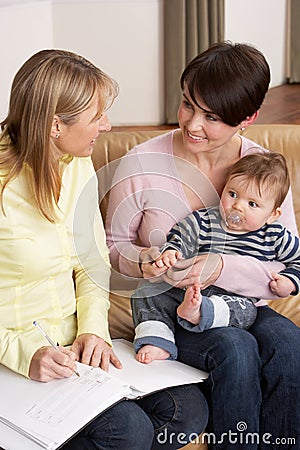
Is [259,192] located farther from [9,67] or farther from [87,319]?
[9,67]

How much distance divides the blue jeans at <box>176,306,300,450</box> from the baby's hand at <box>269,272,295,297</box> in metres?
0.10

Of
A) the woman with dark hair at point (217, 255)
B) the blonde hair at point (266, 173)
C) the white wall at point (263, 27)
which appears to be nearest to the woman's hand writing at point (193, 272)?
the woman with dark hair at point (217, 255)

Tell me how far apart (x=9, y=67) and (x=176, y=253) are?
2.64m

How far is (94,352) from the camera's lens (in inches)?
73.9

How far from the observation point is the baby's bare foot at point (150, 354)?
1932mm

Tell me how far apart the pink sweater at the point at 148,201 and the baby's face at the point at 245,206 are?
97mm

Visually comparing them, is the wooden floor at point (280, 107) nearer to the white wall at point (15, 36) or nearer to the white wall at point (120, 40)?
the white wall at point (120, 40)

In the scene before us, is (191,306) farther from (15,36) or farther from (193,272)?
(15,36)

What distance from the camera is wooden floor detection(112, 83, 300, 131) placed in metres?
5.20

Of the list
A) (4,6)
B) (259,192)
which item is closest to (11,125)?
(259,192)

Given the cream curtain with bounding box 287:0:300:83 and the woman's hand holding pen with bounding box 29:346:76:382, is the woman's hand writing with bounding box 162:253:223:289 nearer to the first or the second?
the woman's hand holding pen with bounding box 29:346:76:382

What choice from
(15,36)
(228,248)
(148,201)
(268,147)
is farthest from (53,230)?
(15,36)

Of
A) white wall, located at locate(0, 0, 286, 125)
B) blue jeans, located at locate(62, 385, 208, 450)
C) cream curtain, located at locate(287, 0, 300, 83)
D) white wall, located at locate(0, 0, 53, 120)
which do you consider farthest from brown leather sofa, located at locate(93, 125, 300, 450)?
cream curtain, located at locate(287, 0, 300, 83)

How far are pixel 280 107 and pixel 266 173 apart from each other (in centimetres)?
365
